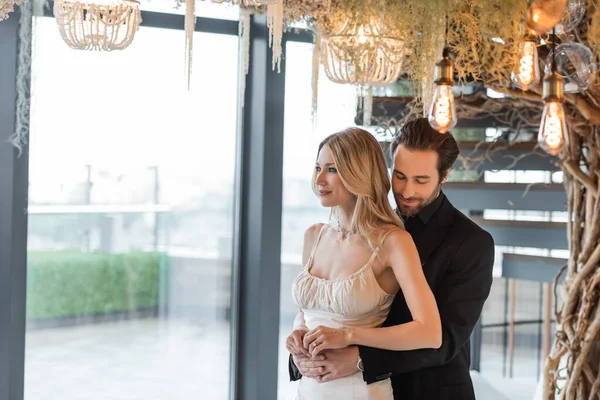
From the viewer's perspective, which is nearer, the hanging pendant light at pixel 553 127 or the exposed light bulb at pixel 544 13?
the hanging pendant light at pixel 553 127

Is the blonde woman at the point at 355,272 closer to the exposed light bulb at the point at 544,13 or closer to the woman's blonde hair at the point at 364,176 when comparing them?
the woman's blonde hair at the point at 364,176

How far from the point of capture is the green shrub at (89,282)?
382 centimetres

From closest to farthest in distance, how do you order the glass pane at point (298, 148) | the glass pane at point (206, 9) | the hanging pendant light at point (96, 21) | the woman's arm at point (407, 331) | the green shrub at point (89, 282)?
the woman's arm at point (407, 331) → the hanging pendant light at point (96, 21) → the green shrub at point (89, 282) → the glass pane at point (206, 9) → the glass pane at point (298, 148)

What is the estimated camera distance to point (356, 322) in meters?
1.91

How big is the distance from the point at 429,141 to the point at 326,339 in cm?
57

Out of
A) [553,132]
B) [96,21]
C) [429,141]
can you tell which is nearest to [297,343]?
[429,141]

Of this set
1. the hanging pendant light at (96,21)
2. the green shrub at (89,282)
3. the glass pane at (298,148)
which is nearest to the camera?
the hanging pendant light at (96,21)

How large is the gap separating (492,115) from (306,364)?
2706mm

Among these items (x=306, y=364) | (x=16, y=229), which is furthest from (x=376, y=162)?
(x=16, y=229)

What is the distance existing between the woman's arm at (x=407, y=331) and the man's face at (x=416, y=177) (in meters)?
0.20

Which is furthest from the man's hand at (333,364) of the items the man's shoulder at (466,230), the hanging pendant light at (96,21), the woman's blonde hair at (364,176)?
the hanging pendant light at (96,21)

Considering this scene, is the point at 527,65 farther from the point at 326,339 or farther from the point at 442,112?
the point at 326,339

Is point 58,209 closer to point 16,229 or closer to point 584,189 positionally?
point 16,229

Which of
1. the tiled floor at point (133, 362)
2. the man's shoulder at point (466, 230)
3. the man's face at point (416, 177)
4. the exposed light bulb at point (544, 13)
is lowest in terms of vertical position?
the tiled floor at point (133, 362)
